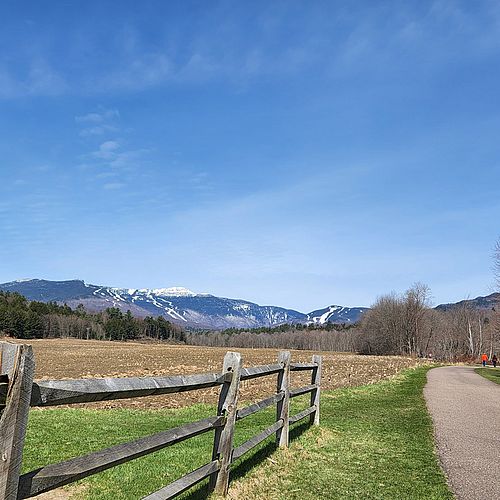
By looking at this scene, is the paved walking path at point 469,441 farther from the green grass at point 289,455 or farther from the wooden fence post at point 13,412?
the wooden fence post at point 13,412

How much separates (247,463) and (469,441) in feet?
18.3

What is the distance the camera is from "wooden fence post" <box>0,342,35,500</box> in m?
2.94

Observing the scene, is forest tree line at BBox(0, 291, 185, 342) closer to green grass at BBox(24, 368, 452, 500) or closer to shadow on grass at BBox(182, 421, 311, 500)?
green grass at BBox(24, 368, 452, 500)

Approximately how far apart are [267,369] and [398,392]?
15.2 meters

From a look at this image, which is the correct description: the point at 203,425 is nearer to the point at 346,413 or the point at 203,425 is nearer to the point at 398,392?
the point at 346,413

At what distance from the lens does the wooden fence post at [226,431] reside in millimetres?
5965

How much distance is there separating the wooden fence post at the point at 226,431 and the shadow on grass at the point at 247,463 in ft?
0.65

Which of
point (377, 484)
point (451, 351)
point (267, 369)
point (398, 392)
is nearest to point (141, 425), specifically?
point (267, 369)

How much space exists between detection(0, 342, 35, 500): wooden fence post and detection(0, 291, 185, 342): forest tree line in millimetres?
132576

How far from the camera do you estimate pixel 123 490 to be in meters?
6.41

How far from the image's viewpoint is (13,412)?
2986mm

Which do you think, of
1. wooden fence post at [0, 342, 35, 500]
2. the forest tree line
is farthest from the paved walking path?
the forest tree line

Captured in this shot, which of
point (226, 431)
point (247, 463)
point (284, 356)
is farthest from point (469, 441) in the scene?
point (226, 431)

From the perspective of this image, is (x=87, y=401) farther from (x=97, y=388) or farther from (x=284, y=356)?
(x=284, y=356)
